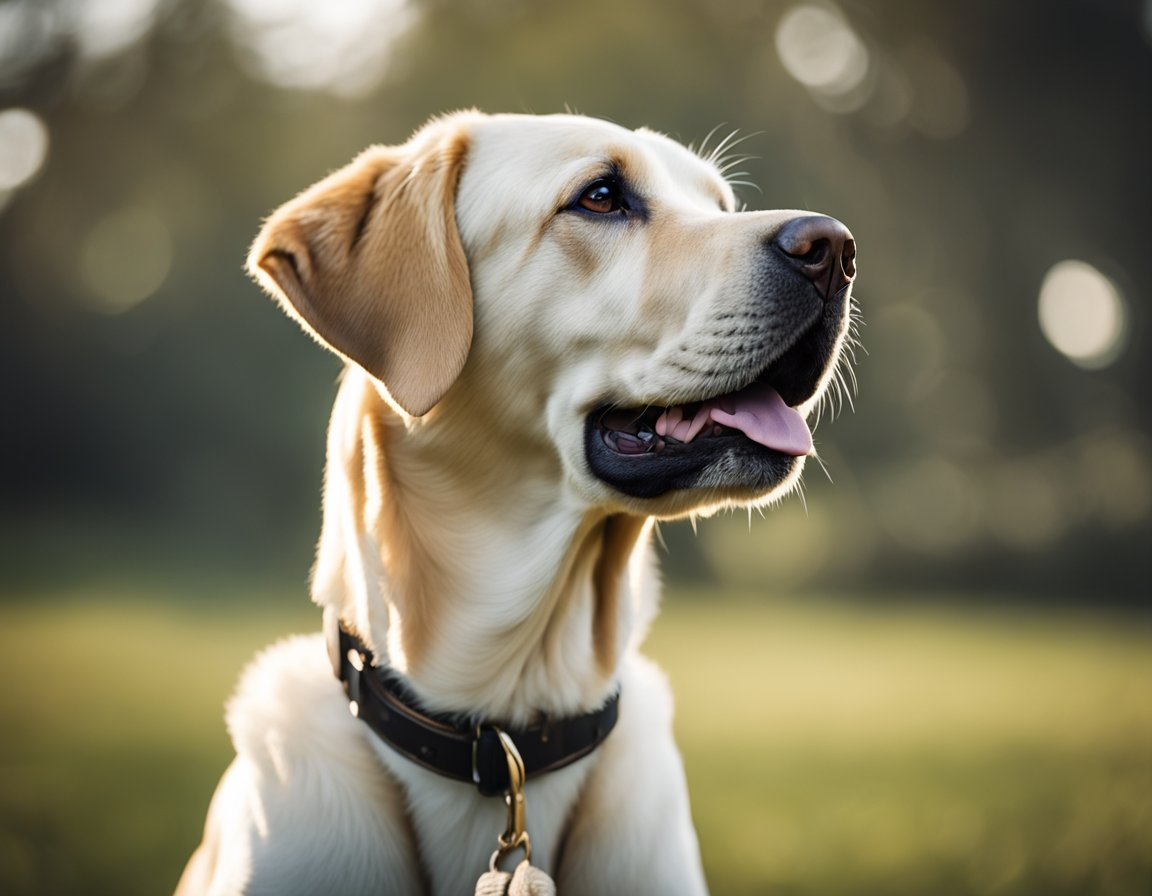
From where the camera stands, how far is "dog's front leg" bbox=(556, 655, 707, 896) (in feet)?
8.57

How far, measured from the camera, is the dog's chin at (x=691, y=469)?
247 cm

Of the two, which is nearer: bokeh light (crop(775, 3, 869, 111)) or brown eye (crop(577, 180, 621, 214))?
brown eye (crop(577, 180, 621, 214))

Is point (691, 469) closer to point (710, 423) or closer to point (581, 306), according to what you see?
point (710, 423)

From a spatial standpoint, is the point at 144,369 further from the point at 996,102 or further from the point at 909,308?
the point at 996,102

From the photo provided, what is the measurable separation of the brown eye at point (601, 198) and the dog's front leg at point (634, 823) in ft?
4.05

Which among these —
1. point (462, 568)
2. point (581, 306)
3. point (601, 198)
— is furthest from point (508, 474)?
point (601, 198)

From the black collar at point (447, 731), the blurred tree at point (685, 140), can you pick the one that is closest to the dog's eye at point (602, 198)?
the black collar at point (447, 731)

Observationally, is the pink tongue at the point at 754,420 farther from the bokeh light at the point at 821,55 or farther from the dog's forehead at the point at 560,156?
the bokeh light at the point at 821,55

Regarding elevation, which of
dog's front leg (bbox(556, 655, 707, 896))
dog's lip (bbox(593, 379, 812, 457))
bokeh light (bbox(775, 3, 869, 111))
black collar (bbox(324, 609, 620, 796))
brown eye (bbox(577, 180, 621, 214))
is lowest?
dog's front leg (bbox(556, 655, 707, 896))

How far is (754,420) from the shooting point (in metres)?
2.52

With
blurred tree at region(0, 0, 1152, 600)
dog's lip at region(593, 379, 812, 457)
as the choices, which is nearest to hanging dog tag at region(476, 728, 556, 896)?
dog's lip at region(593, 379, 812, 457)

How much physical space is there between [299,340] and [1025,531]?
32.8 ft

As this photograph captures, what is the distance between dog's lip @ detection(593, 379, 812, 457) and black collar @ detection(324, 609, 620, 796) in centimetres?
68

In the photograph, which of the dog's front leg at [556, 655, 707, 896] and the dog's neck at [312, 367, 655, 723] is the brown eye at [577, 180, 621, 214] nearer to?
the dog's neck at [312, 367, 655, 723]
